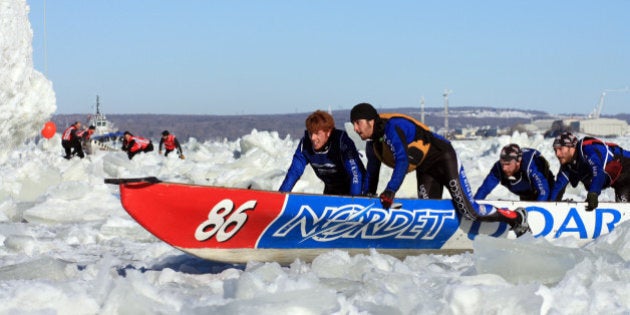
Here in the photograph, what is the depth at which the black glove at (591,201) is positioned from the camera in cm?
725

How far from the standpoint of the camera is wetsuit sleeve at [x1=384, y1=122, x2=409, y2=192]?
6.19 metres

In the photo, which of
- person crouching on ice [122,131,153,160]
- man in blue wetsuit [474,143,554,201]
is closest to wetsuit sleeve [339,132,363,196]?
man in blue wetsuit [474,143,554,201]

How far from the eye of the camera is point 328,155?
22.0 feet

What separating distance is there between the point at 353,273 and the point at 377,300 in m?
1.12

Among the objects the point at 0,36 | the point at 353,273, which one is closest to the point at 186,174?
the point at 0,36

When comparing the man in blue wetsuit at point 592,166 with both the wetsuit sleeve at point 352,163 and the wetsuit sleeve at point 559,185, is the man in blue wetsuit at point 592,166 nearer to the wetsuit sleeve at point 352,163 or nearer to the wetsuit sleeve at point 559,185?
the wetsuit sleeve at point 559,185

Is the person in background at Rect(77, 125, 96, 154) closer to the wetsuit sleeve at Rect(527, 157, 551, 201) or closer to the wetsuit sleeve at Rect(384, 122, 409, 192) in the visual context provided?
the wetsuit sleeve at Rect(527, 157, 551, 201)

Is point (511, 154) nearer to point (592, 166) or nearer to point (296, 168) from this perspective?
A: point (592, 166)

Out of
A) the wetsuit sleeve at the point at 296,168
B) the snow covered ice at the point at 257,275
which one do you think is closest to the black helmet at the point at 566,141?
the snow covered ice at the point at 257,275

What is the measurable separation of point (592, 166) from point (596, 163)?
46mm

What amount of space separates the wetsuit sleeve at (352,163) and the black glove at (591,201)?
7.25ft

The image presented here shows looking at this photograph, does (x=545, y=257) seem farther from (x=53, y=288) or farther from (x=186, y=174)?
(x=186, y=174)

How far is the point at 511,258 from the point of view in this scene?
5.14 m

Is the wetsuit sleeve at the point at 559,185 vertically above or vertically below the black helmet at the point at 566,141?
below
